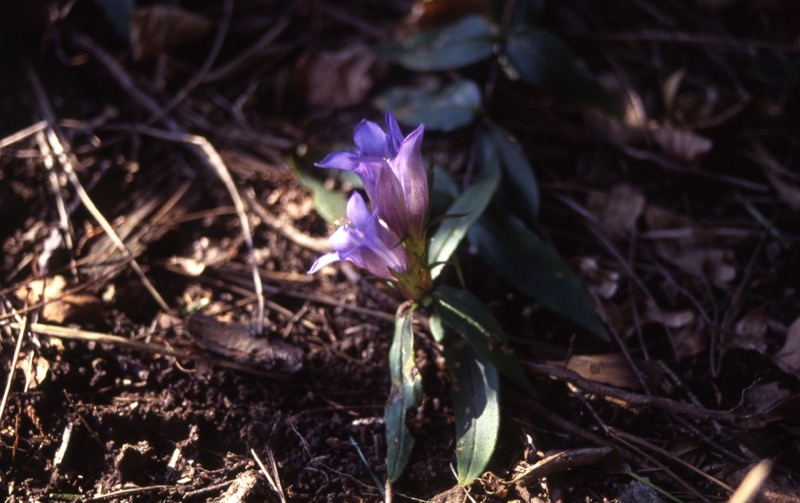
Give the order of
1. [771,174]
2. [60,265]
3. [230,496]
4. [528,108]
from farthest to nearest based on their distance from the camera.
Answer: [528,108] < [771,174] < [60,265] < [230,496]

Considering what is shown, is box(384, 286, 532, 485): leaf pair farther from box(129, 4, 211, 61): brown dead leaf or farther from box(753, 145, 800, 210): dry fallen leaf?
box(129, 4, 211, 61): brown dead leaf

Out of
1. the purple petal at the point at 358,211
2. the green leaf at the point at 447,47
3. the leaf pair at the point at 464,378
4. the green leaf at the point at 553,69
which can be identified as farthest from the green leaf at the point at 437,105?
the purple petal at the point at 358,211

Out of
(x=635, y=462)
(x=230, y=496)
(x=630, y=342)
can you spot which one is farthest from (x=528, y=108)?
(x=230, y=496)

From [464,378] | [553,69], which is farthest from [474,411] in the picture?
[553,69]

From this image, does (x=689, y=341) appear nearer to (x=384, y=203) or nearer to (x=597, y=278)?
(x=597, y=278)

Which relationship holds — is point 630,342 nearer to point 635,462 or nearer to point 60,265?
point 635,462

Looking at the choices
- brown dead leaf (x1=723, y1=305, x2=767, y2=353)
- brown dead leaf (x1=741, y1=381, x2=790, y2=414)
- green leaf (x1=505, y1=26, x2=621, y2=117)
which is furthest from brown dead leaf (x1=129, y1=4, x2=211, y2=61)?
brown dead leaf (x1=741, y1=381, x2=790, y2=414)

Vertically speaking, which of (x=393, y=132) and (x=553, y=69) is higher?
(x=393, y=132)
